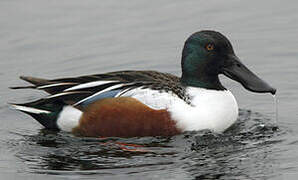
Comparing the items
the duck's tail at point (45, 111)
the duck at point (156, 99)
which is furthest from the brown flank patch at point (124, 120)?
the duck's tail at point (45, 111)

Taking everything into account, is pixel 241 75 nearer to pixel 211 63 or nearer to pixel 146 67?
pixel 211 63

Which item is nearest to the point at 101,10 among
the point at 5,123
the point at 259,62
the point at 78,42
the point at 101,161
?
the point at 78,42

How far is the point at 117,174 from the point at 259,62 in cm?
403

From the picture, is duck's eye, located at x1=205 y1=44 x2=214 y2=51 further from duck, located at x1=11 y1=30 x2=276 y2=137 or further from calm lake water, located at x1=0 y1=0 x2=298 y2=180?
calm lake water, located at x1=0 y1=0 x2=298 y2=180

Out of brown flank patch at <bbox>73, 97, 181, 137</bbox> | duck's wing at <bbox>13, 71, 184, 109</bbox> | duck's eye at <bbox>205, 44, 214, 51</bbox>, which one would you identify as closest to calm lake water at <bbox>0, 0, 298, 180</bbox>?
brown flank patch at <bbox>73, 97, 181, 137</bbox>

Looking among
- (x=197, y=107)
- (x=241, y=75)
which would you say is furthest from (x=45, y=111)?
(x=241, y=75)

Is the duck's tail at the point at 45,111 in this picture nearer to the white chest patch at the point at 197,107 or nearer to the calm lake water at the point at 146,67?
the calm lake water at the point at 146,67

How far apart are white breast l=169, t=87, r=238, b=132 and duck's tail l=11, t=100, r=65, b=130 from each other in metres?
1.42

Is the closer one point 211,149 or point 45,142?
point 211,149

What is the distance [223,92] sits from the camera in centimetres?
851

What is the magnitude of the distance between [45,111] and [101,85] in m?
0.77

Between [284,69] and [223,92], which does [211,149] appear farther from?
[284,69]

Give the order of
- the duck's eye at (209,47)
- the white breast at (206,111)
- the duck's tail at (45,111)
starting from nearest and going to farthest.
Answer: the white breast at (206,111) → the duck's eye at (209,47) → the duck's tail at (45,111)

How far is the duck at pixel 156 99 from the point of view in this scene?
8.12 meters
